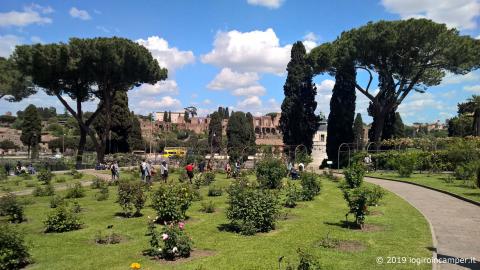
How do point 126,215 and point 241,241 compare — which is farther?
point 126,215

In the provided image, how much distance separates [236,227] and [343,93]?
33993 mm

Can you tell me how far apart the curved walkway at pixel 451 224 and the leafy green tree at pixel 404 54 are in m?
19.5

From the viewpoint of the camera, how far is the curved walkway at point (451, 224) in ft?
25.9

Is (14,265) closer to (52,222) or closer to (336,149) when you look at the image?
(52,222)

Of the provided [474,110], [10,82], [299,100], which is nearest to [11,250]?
[299,100]

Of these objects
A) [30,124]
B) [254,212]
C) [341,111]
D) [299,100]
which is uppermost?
[299,100]

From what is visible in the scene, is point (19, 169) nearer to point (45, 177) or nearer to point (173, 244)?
point (45, 177)

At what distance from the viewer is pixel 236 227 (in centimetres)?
1003

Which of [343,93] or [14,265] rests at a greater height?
[343,93]

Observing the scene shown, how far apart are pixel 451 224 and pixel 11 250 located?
9901 mm

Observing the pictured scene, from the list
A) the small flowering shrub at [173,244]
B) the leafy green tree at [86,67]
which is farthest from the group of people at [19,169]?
the small flowering shrub at [173,244]

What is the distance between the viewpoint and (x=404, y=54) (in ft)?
117

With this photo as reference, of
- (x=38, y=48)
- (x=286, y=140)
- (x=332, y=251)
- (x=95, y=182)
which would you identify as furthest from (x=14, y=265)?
(x=286, y=140)

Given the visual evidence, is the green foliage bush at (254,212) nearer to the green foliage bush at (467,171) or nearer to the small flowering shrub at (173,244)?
the small flowering shrub at (173,244)
